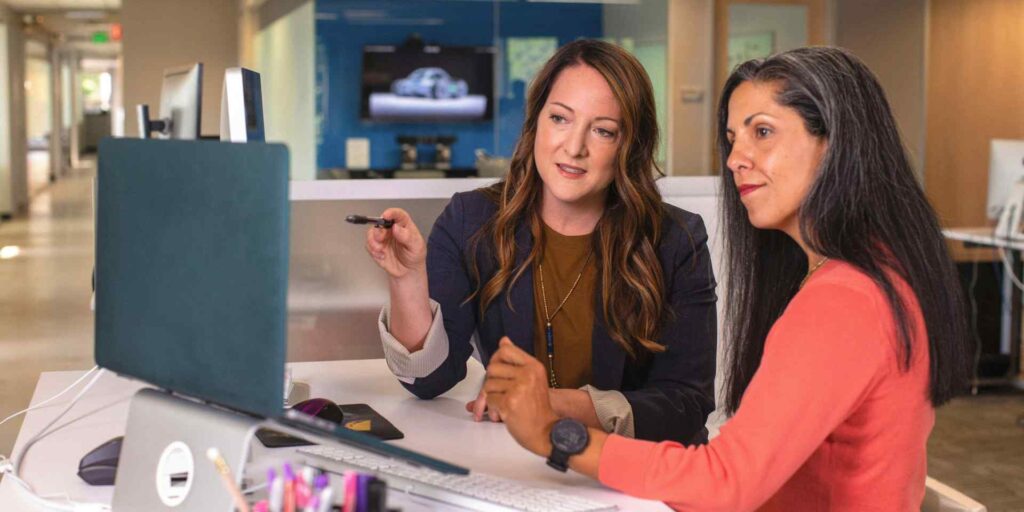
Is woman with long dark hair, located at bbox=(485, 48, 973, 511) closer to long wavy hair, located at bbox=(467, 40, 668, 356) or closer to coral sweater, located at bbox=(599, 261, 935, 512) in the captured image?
coral sweater, located at bbox=(599, 261, 935, 512)

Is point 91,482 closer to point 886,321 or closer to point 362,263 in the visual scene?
point 886,321

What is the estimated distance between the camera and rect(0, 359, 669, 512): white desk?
1587mm

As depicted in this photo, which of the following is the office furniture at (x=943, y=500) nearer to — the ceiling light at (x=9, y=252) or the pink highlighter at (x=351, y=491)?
the pink highlighter at (x=351, y=491)

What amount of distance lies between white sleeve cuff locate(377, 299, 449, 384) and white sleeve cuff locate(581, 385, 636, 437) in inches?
11.0

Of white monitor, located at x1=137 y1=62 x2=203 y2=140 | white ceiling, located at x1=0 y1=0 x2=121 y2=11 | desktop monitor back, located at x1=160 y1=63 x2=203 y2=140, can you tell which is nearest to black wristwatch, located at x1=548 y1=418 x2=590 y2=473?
white monitor, located at x1=137 y1=62 x2=203 y2=140

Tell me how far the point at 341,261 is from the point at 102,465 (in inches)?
74.6

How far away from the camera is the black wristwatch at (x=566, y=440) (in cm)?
148

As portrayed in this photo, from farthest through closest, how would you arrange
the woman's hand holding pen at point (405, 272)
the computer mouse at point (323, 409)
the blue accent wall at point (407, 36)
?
1. the blue accent wall at point (407, 36)
2. the woman's hand holding pen at point (405, 272)
3. the computer mouse at point (323, 409)

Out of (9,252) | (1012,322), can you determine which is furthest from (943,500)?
(9,252)

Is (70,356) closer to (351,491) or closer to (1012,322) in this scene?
(1012,322)

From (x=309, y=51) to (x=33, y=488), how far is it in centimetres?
754

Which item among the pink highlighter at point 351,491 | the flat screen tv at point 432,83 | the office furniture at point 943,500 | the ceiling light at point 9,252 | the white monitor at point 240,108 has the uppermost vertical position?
the flat screen tv at point 432,83

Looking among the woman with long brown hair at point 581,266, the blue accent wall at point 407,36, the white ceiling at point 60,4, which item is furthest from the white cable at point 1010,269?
the white ceiling at point 60,4

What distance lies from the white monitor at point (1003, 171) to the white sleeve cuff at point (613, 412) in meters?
4.32
